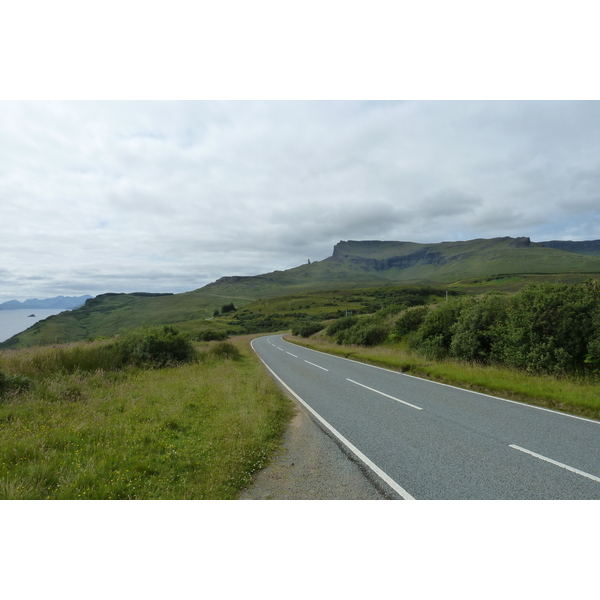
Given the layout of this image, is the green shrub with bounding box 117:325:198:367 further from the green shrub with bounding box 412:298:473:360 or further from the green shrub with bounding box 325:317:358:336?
the green shrub with bounding box 325:317:358:336

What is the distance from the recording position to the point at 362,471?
507cm

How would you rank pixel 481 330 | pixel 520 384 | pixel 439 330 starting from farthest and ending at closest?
pixel 439 330, pixel 481 330, pixel 520 384

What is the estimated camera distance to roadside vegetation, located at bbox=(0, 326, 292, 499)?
4609mm

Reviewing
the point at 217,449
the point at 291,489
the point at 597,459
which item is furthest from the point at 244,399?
the point at 597,459

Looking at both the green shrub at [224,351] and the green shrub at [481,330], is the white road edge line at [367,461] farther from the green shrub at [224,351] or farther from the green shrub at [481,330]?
the green shrub at [224,351]

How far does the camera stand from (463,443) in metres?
6.03

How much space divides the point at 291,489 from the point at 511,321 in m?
12.5

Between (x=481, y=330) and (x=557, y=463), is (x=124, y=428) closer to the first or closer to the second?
(x=557, y=463)

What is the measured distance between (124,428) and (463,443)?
6826mm

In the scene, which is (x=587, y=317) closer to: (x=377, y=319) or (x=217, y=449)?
(x=217, y=449)

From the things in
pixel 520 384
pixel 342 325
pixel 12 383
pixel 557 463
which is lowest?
pixel 520 384

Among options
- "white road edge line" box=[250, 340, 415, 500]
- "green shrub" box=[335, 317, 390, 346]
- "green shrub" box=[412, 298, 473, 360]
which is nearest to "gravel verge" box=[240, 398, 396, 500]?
"white road edge line" box=[250, 340, 415, 500]

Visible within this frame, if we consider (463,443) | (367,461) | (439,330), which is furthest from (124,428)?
(439,330)

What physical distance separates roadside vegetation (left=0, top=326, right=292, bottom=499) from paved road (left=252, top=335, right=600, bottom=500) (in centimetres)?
191
